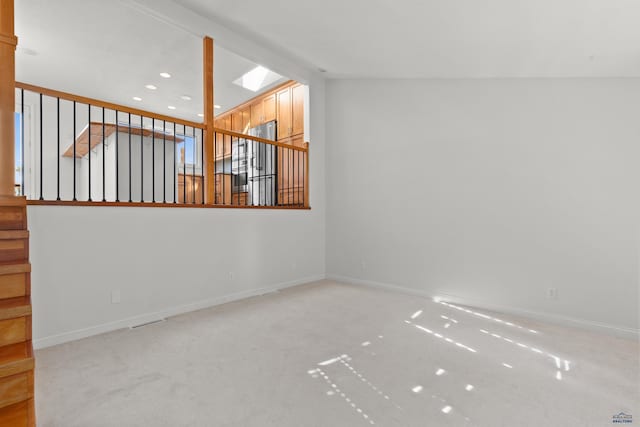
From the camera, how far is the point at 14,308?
1.28 m

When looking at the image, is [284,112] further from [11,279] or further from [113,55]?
[11,279]

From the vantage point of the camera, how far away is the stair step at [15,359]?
1.11 m

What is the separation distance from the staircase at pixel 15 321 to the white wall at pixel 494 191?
3544mm

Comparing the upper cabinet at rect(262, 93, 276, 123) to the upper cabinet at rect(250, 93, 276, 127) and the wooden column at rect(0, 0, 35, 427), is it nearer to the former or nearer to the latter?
the upper cabinet at rect(250, 93, 276, 127)

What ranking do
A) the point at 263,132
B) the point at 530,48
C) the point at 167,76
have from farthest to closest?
the point at 263,132, the point at 167,76, the point at 530,48

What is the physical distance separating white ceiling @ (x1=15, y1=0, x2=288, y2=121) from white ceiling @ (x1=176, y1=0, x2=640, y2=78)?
1.03 m

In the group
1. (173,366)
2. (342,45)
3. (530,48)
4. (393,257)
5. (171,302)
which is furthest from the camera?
(393,257)

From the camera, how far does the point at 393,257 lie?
409 centimetres

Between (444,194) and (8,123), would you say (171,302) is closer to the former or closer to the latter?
(8,123)

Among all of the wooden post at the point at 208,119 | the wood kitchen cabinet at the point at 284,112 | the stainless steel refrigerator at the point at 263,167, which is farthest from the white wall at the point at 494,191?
the wooden post at the point at 208,119

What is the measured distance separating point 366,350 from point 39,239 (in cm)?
260

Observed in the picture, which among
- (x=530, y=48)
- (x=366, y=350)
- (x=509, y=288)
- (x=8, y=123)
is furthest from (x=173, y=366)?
(x=530, y=48)

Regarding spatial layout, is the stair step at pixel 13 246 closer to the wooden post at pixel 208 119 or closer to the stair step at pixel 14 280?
the stair step at pixel 14 280

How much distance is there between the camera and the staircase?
3.70 ft
